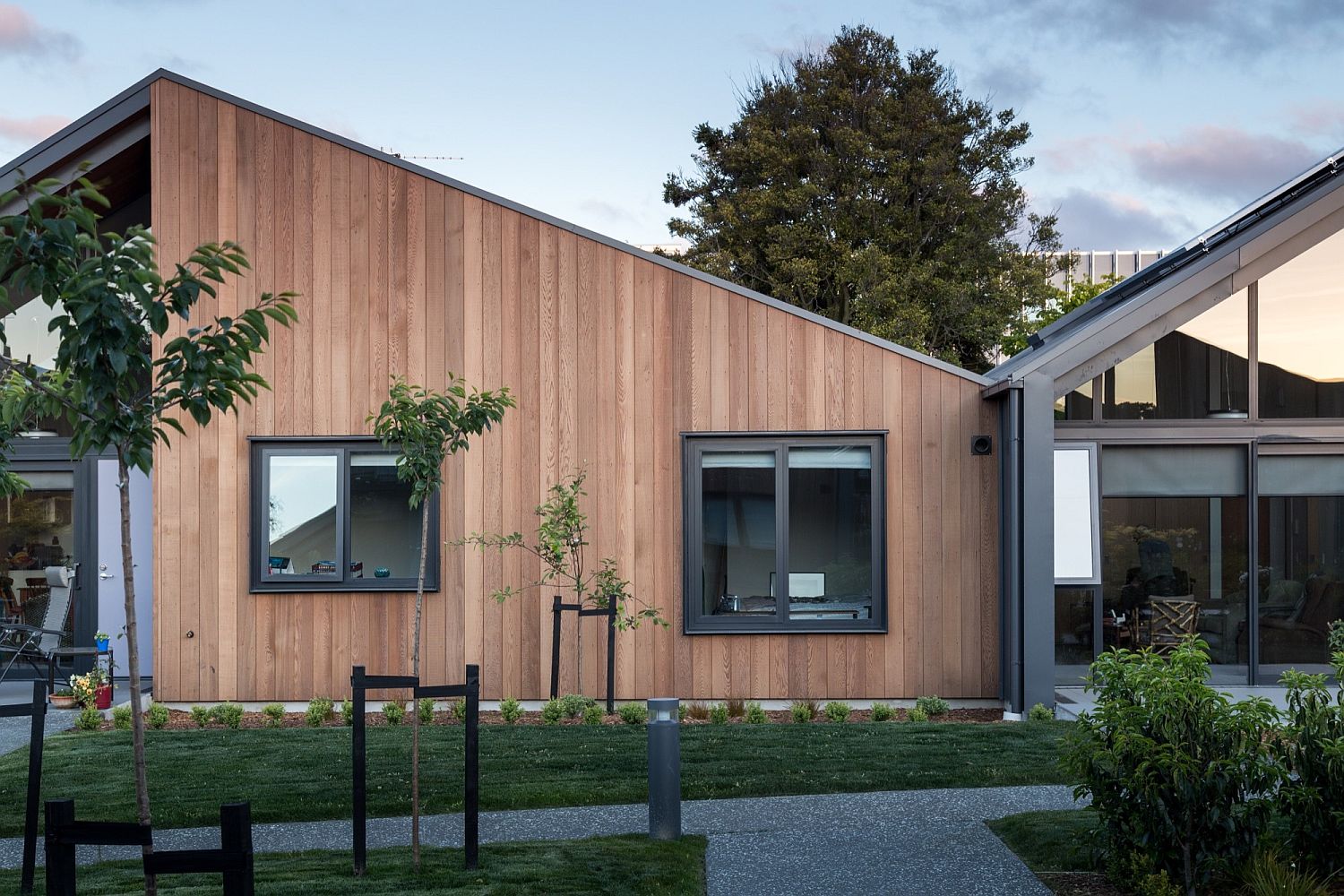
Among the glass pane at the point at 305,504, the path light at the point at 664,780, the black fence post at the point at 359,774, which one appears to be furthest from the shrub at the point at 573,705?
the black fence post at the point at 359,774

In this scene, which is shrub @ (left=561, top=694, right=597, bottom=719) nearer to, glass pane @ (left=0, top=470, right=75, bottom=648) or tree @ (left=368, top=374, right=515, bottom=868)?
tree @ (left=368, top=374, right=515, bottom=868)

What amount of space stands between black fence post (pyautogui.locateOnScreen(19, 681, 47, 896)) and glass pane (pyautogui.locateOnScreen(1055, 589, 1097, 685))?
834 cm

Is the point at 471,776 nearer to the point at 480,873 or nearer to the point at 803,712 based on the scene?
the point at 480,873

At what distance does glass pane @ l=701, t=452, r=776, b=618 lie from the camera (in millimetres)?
10727

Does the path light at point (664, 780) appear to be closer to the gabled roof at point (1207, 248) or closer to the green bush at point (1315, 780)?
the green bush at point (1315, 780)

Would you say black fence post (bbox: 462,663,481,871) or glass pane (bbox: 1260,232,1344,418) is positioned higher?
glass pane (bbox: 1260,232,1344,418)

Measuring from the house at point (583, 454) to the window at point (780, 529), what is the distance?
2cm

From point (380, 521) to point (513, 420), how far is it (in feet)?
4.93

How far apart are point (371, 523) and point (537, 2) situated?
12.9 metres

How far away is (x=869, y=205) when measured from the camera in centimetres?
2959

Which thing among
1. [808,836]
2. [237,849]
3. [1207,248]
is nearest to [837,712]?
Result: [808,836]

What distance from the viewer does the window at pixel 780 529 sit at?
1068 centimetres

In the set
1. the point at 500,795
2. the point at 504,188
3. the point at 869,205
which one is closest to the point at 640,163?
the point at 504,188

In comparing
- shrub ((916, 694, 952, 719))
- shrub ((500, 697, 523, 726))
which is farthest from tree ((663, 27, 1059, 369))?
shrub ((500, 697, 523, 726))
